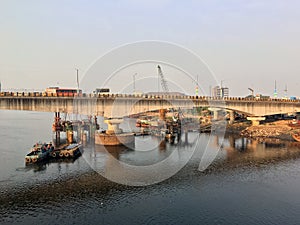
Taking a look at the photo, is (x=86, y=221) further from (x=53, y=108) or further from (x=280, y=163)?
(x=280, y=163)

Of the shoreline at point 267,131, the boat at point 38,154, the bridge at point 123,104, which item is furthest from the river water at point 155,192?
the shoreline at point 267,131

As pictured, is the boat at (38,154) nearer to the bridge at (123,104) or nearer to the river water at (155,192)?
the river water at (155,192)

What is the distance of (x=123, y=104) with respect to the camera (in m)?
57.7

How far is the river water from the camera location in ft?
82.6

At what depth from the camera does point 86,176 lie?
37.1 meters

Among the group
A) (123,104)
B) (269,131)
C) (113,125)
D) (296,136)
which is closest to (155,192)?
(123,104)

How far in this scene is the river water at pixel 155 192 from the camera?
25172 millimetres

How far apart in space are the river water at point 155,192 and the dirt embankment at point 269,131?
22.5 metres

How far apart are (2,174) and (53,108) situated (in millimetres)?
14898

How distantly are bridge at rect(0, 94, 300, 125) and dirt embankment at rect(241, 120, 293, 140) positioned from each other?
356cm

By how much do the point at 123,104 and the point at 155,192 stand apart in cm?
2908

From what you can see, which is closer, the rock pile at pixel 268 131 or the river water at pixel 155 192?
the river water at pixel 155 192

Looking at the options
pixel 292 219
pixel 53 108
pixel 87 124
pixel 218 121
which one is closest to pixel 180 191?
pixel 292 219

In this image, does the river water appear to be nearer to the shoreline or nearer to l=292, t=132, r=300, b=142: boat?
l=292, t=132, r=300, b=142: boat
